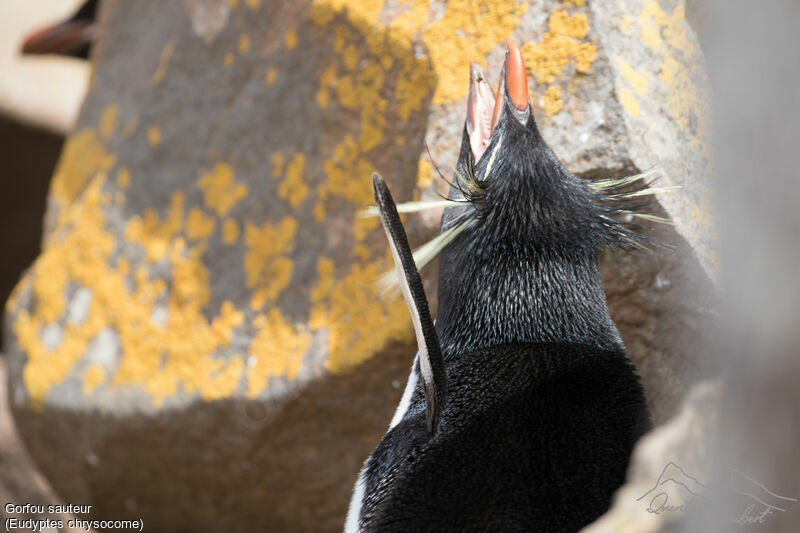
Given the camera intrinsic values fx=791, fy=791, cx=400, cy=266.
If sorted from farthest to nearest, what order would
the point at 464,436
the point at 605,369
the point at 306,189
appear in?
the point at 306,189, the point at 605,369, the point at 464,436

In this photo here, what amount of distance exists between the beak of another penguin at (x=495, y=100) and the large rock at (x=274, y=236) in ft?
0.61

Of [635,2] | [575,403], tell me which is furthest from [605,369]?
[635,2]

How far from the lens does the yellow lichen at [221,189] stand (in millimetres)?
2557

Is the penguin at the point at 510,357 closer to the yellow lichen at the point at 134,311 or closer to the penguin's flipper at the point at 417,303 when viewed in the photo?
Answer: the penguin's flipper at the point at 417,303

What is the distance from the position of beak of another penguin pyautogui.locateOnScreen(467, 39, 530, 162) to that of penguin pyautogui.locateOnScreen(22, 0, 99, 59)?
367 cm

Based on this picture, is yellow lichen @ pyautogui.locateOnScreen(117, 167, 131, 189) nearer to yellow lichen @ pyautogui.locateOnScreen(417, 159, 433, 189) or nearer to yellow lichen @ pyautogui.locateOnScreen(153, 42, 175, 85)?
yellow lichen @ pyautogui.locateOnScreen(153, 42, 175, 85)

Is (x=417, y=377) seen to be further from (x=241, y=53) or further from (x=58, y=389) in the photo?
(x=58, y=389)

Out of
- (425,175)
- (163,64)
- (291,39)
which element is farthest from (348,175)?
(163,64)

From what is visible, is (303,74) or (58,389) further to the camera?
(58,389)

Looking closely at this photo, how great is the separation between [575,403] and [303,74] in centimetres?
141

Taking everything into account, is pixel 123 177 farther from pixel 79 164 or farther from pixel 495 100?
pixel 495 100

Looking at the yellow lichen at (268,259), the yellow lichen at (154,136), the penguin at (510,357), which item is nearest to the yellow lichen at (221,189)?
the yellow lichen at (268,259)

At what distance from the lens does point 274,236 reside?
7.97ft

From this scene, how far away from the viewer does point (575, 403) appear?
1443 mm
